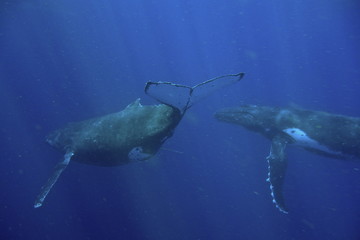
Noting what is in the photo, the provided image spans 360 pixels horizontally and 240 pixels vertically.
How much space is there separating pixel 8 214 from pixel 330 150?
17779 millimetres

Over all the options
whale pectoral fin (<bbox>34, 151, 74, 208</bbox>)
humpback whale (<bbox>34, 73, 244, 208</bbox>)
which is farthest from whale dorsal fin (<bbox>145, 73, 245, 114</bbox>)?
whale pectoral fin (<bbox>34, 151, 74, 208</bbox>)

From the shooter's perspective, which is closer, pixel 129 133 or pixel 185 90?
pixel 185 90

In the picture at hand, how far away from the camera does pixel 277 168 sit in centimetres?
1096

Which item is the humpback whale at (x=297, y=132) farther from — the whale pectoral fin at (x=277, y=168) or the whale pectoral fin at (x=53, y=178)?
the whale pectoral fin at (x=53, y=178)

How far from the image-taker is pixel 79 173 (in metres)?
16.6

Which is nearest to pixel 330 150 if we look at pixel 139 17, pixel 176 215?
pixel 176 215

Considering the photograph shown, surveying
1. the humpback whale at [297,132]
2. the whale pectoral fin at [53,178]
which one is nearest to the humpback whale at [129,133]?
the whale pectoral fin at [53,178]

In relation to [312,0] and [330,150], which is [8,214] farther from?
[312,0]

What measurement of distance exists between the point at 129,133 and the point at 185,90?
301 cm

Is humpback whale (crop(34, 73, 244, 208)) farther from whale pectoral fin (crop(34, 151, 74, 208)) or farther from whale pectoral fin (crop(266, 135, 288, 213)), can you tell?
whale pectoral fin (crop(266, 135, 288, 213))

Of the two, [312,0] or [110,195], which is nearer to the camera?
[110,195]

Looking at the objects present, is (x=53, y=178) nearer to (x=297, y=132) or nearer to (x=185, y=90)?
(x=185, y=90)

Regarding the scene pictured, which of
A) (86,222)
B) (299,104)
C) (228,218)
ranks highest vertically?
(86,222)

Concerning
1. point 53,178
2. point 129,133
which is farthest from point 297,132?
point 53,178
